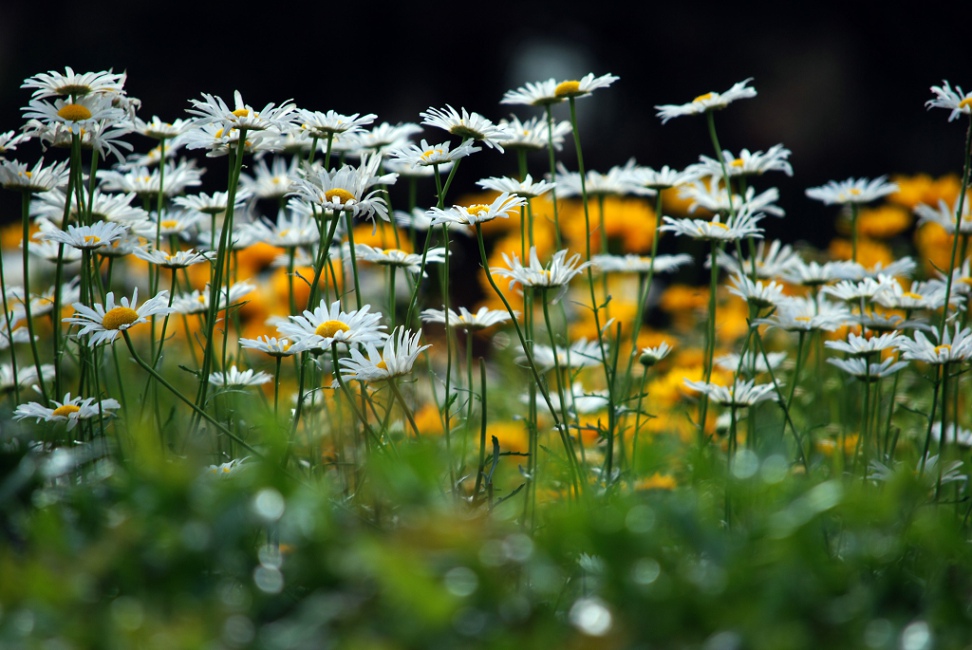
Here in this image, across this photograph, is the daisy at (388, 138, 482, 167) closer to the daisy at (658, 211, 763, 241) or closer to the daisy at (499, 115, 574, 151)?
the daisy at (499, 115, 574, 151)

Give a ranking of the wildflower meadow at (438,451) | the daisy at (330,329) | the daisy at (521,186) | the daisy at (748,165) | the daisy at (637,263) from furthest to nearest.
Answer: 1. the daisy at (637,263)
2. the daisy at (748,165)
3. the daisy at (521,186)
4. the daisy at (330,329)
5. the wildflower meadow at (438,451)

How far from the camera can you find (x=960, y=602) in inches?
42.1

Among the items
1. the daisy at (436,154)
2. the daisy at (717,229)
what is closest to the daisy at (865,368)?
the daisy at (717,229)

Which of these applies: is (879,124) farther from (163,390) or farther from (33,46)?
(33,46)

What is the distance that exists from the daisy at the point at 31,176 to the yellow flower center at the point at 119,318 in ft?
1.15

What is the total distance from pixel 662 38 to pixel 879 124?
5.12 feet

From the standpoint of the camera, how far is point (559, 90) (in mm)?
2072

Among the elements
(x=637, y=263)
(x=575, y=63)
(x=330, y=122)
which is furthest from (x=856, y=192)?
(x=575, y=63)

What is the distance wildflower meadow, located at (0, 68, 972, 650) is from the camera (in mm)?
919

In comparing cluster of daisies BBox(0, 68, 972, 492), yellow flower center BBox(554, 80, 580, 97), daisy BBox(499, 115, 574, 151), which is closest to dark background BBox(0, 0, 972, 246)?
cluster of daisies BBox(0, 68, 972, 492)

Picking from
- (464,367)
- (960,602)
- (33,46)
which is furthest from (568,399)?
(33,46)

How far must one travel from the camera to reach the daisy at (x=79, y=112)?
1.74 m

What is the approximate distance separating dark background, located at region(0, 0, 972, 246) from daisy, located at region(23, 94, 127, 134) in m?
4.24

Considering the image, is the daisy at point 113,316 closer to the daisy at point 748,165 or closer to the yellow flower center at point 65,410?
the yellow flower center at point 65,410
